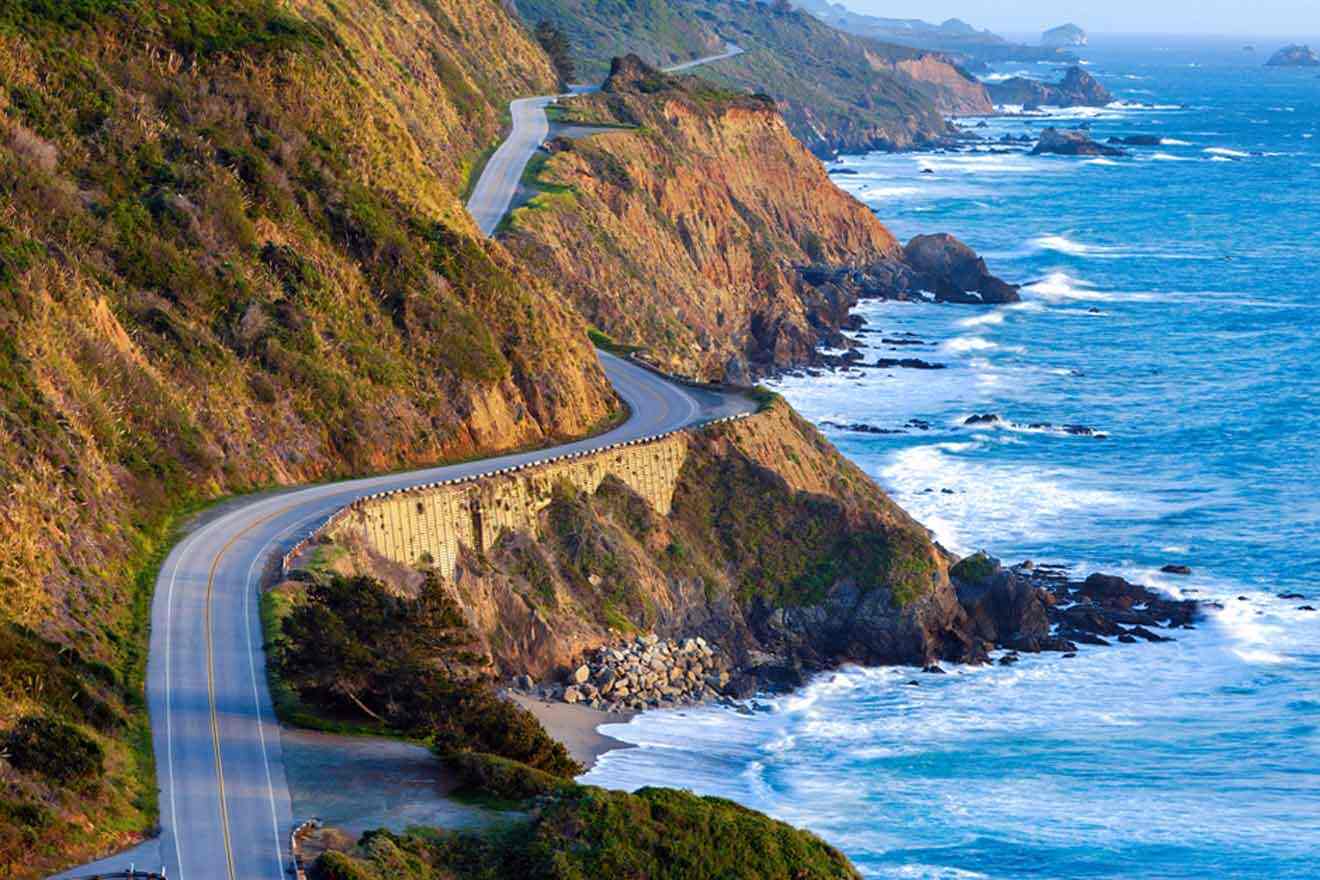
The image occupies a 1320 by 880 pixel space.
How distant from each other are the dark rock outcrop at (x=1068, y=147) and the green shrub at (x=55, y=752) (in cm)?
17113

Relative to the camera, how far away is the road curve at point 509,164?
79625mm

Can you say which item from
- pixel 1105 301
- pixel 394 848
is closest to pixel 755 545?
pixel 394 848

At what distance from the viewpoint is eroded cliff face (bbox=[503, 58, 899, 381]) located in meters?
80.9

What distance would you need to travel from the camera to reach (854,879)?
33.7 m

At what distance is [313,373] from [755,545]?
46.1 ft

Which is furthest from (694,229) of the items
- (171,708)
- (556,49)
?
(171,708)

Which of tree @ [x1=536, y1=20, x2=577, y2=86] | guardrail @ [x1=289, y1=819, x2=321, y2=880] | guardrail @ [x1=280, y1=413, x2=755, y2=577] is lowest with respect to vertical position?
guardrail @ [x1=289, y1=819, x2=321, y2=880]

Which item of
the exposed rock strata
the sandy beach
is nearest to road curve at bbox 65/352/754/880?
the sandy beach

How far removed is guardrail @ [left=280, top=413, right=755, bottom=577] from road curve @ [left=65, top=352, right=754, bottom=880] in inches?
14.2

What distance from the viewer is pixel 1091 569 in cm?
6319

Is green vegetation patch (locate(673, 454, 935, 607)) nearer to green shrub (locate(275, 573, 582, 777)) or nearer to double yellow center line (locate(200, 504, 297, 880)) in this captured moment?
double yellow center line (locate(200, 504, 297, 880))

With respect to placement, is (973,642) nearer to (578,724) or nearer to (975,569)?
(975,569)

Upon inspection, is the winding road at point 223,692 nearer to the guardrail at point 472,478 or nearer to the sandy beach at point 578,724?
the guardrail at point 472,478

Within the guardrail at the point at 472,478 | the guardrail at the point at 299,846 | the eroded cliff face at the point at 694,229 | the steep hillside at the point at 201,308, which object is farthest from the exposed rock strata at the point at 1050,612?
the guardrail at the point at 299,846
